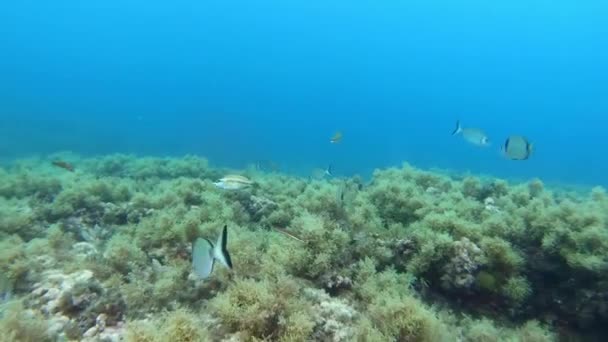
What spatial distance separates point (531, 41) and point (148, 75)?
17217cm

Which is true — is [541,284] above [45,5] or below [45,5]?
below

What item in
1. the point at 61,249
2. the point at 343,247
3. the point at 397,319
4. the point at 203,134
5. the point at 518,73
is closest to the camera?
the point at 397,319

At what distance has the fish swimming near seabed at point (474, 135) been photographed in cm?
794

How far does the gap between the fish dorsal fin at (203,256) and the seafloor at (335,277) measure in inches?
15.1

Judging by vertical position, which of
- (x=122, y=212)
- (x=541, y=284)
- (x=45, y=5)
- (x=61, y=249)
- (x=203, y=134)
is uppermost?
(x=45, y=5)

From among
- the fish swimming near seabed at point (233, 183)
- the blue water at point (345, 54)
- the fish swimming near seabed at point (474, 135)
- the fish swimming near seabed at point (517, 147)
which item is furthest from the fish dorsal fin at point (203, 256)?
the blue water at point (345, 54)

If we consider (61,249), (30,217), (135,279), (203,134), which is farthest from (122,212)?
(203,134)

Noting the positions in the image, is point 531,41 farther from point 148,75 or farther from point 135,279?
point 135,279

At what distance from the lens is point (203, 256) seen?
344 centimetres

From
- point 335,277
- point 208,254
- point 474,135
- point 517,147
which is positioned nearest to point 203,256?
point 208,254

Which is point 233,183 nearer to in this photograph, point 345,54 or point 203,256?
point 203,256

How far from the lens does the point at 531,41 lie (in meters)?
173

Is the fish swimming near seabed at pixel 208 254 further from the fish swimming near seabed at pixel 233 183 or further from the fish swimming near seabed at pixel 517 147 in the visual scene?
the fish swimming near seabed at pixel 517 147

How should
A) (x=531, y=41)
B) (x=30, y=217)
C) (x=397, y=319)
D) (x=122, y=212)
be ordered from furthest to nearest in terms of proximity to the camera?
(x=531, y=41) → (x=122, y=212) → (x=30, y=217) → (x=397, y=319)
